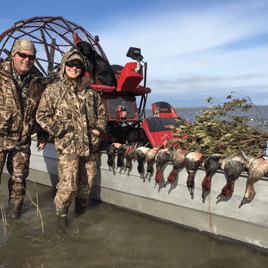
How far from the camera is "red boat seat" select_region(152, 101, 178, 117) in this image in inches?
244

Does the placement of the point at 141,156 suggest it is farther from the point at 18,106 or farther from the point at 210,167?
the point at 18,106

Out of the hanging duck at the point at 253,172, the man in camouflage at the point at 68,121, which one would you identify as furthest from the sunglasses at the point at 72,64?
the hanging duck at the point at 253,172

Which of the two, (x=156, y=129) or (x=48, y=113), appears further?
(x=156, y=129)

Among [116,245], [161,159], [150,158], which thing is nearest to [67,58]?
[150,158]

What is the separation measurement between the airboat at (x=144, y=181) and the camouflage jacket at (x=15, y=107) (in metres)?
0.58

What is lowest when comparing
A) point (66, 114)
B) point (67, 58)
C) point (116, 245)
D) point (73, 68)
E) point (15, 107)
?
point (116, 245)

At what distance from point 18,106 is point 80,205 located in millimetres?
2046

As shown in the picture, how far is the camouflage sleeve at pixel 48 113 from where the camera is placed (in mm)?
3670

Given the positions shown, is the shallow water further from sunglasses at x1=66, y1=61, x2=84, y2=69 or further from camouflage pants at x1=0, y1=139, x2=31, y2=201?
sunglasses at x1=66, y1=61, x2=84, y2=69

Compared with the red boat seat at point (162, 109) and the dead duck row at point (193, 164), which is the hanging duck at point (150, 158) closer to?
the dead duck row at point (193, 164)

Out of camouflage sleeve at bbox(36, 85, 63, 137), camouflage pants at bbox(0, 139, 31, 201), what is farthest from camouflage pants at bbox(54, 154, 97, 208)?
camouflage pants at bbox(0, 139, 31, 201)

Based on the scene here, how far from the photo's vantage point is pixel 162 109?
6293 millimetres

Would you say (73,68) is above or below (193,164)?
above

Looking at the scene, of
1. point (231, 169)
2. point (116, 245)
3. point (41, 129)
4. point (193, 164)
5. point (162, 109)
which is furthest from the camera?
point (162, 109)
